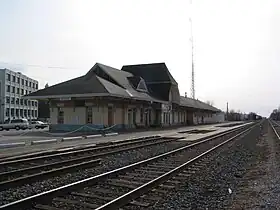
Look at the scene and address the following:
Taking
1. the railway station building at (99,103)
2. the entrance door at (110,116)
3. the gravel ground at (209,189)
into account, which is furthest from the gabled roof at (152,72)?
the gravel ground at (209,189)

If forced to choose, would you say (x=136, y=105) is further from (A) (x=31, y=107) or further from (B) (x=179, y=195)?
(A) (x=31, y=107)

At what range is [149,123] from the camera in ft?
170

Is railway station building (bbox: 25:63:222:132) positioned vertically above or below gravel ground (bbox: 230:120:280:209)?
above

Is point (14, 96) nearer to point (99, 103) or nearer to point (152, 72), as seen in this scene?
point (152, 72)

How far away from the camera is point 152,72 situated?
205 feet

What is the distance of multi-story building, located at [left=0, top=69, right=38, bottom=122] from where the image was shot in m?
99.8

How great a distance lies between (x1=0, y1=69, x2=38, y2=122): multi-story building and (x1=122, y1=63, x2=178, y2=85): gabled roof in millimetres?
39536

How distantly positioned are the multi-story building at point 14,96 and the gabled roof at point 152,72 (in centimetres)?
3954

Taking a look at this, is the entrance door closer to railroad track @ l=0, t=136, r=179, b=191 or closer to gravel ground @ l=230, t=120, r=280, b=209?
railroad track @ l=0, t=136, r=179, b=191

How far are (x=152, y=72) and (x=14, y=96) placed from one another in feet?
193

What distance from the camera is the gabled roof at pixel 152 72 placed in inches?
2401

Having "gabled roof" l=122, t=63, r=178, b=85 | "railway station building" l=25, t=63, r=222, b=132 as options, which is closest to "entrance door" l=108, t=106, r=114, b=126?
"railway station building" l=25, t=63, r=222, b=132

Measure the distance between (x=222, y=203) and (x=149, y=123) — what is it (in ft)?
145

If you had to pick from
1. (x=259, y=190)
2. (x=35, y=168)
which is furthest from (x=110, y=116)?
(x=259, y=190)
